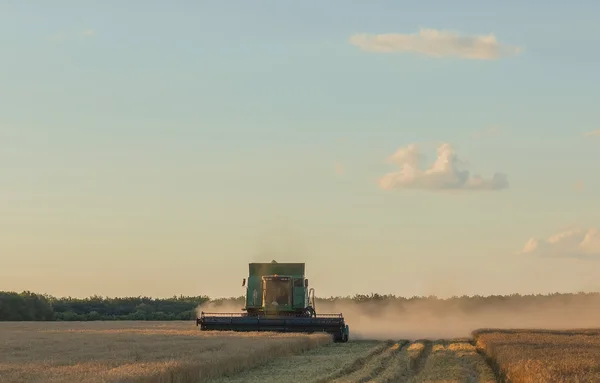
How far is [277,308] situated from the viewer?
47.4 metres

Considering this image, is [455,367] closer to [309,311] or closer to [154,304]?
[309,311]

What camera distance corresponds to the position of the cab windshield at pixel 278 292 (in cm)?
4759

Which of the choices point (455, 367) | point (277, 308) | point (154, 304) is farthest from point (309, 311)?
point (154, 304)

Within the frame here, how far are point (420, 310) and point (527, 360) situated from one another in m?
64.6

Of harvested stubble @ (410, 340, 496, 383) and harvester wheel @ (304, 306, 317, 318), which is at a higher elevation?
harvester wheel @ (304, 306, 317, 318)

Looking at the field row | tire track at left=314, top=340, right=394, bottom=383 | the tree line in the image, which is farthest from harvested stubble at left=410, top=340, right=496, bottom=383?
the tree line

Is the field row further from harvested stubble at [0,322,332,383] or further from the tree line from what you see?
the tree line

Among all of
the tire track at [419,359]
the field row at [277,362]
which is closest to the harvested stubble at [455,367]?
the field row at [277,362]

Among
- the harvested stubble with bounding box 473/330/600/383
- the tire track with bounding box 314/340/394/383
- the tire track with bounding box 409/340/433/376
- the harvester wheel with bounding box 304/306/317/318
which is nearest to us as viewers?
the harvested stubble with bounding box 473/330/600/383

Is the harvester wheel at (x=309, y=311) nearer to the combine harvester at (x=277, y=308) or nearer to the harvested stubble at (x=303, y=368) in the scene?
the combine harvester at (x=277, y=308)

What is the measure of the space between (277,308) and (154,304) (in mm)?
57316

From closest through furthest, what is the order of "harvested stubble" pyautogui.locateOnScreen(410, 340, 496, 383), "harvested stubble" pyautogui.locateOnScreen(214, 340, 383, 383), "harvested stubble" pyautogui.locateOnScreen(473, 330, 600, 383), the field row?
1. "harvested stubble" pyautogui.locateOnScreen(473, 330, 600, 383)
2. the field row
3. "harvested stubble" pyautogui.locateOnScreen(214, 340, 383, 383)
4. "harvested stubble" pyautogui.locateOnScreen(410, 340, 496, 383)

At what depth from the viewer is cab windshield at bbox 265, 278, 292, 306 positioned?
4759cm

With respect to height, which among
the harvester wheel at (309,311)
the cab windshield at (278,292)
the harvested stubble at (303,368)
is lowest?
the harvested stubble at (303,368)
